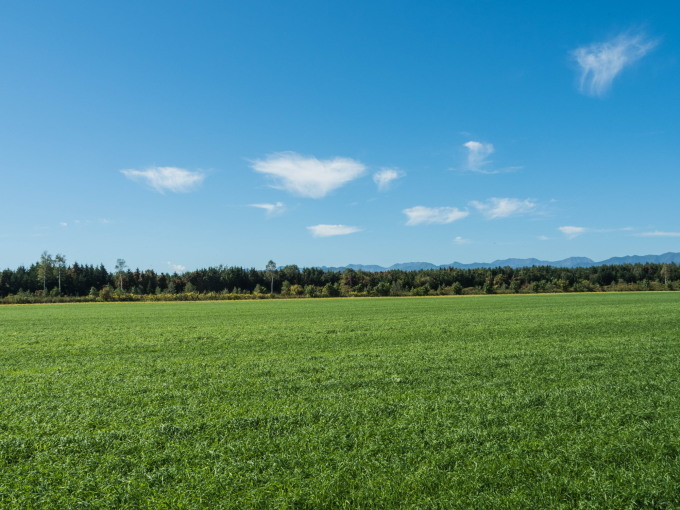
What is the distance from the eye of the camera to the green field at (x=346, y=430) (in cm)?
412

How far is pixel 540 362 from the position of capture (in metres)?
10.2

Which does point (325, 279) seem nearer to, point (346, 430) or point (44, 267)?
point (44, 267)

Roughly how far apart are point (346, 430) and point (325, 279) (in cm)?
9943

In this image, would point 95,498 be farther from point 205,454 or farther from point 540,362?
point 540,362

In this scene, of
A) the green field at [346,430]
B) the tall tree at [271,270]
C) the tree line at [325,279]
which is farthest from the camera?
the tall tree at [271,270]

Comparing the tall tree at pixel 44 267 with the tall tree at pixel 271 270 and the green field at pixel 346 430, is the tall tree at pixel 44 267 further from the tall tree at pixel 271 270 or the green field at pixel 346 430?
the green field at pixel 346 430

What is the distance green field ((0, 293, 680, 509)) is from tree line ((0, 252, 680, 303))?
206 feet

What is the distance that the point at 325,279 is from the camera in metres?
105

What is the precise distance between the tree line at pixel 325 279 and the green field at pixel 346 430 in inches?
2474

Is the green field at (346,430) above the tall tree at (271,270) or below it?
below

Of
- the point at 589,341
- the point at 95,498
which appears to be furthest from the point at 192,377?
the point at 589,341

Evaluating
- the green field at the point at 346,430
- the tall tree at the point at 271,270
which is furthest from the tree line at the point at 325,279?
the green field at the point at 346,430

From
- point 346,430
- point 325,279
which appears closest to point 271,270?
point 325,279

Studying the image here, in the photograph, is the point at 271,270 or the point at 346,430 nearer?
the point at 346,430
